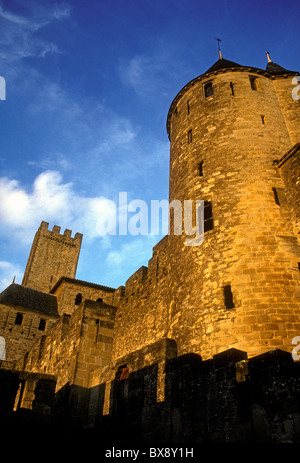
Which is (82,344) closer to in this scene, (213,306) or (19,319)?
(213,306)

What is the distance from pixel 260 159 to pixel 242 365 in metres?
5.33

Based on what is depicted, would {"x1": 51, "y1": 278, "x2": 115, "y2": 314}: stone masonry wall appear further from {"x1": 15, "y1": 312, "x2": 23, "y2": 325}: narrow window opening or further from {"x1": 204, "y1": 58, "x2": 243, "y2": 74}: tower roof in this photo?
{"x1": 204, "y1": 58, "x2": 243, "y2": 74}: tower roof

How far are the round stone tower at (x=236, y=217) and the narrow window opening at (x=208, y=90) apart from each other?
0.11 feet

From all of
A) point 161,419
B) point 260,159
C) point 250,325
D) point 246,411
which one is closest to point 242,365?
point 246,411

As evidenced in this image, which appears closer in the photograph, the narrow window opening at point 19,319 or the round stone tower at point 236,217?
the round stone tower at point 236,217

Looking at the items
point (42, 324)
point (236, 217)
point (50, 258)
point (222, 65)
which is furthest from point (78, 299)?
point (236, 217)

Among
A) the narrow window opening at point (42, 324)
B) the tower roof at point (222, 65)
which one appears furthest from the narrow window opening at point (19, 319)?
the tower roof at point (222, 65)

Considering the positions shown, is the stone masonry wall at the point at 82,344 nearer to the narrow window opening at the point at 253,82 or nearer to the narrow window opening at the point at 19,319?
the narrow window opening at the point at 253,82

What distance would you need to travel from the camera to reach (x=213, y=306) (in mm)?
7766

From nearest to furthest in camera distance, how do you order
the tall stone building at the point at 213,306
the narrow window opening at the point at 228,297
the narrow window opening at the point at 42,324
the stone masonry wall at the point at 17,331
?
1. the tall stone building at the point at 213,306
2. the narrow window opening at the point at 228,297
3. the stone masonry wall at the point at 17,331
4. the narrow window opening at the point at 42,324

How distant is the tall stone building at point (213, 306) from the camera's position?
630 centimetres

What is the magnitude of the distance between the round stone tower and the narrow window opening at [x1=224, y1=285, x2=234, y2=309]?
22mm
